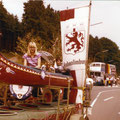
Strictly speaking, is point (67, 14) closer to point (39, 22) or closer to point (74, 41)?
point (74, 41)

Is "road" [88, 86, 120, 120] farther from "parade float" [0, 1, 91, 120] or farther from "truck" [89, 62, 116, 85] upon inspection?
"truck" [89, 62, 116, 85]

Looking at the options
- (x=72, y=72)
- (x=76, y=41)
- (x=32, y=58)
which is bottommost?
(x=72, y=72)

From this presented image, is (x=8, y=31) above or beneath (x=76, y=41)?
above

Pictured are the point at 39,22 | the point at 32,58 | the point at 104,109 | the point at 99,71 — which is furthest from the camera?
the point at 99,71

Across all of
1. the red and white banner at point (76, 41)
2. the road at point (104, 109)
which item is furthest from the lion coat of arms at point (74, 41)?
the road at point (104, 109)

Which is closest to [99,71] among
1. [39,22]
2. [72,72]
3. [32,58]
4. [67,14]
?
[39,22]

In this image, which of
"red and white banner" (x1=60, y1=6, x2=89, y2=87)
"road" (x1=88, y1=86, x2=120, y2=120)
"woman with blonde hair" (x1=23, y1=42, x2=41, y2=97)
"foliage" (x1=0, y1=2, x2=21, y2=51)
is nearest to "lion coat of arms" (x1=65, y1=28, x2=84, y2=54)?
"red and white banner" (x1=60, y1=6, x2=89, y2=87)

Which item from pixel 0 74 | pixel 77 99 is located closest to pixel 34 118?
pixel 0 74

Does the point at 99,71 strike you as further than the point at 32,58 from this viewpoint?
Yes

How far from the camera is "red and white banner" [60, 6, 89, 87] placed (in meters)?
6.79

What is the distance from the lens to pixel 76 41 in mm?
6812

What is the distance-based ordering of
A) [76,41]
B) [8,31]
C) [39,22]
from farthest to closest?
1. [8,31]
2. [39,22]
3. [76,41]

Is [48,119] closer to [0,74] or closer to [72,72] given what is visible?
[0,74]

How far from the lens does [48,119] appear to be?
5.13m
